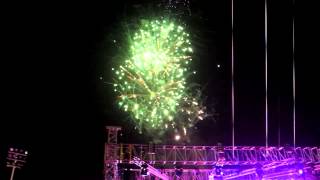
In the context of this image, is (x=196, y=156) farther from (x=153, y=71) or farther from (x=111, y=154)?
(x=153, y=71)

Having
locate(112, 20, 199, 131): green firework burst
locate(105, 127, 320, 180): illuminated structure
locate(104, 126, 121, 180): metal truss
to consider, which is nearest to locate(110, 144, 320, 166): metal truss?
locate(105, 127, 320, 180): illuminated structure

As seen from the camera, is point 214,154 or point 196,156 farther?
point 214,154

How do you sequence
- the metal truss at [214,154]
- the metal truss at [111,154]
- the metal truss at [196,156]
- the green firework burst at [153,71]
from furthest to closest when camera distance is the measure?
the metal truss at [214,154] → the metal truss at [196,156] → the metal truss at [111,154] → the green firework burst at [153,71]

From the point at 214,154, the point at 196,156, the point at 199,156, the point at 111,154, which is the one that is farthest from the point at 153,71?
the point at 214,154

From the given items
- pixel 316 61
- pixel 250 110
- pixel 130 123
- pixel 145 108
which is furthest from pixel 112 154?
pixel 316 61

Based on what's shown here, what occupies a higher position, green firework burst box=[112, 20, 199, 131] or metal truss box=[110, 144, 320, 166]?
green firework burst box=[112, 20, 199, 131]

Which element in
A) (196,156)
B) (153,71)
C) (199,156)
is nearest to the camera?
(153,71)

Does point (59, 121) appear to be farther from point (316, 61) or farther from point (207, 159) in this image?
point (316, 61)

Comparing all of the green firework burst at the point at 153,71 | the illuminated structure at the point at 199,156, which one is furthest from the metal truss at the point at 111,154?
the green firework burst at the point at 153,71

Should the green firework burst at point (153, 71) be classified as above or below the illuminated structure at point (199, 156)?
above

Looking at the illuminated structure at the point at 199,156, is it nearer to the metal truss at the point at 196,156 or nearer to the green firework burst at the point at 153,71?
the metal truss at the point at 196,156

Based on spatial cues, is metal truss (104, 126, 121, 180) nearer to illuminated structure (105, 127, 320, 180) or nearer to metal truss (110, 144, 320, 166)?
illuminated structure (105, 127, 320, 180)

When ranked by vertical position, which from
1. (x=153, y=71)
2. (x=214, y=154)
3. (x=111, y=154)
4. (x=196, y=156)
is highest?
(x=153, y=71)

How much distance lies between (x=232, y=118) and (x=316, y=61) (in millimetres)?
5595
